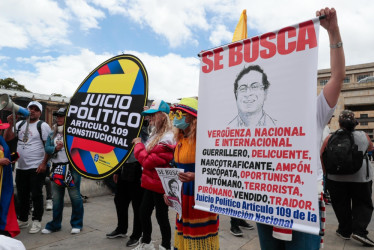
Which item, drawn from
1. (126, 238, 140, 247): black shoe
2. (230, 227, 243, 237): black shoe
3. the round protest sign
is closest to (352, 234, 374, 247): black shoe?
(230, 227, 243, 237): black shoe

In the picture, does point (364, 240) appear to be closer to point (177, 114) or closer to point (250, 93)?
point (177, 114)

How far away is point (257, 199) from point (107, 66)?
67.2 inches

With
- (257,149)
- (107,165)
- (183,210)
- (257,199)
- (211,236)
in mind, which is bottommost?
(211,236)

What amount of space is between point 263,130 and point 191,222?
117 centimetres

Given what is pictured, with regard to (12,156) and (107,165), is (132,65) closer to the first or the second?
(107,165)

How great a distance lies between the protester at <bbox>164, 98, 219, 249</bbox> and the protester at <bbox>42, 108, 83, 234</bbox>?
80.8 inches

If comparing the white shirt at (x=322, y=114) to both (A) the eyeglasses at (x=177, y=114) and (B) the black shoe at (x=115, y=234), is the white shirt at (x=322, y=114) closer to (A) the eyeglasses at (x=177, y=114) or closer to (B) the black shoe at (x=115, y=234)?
(A) the eyeglasses at (x=177, y=114)

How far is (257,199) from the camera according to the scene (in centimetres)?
160

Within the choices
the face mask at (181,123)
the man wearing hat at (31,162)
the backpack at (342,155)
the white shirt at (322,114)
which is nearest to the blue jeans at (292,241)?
the white shirt at (322,114)

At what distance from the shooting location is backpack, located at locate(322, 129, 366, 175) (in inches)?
143

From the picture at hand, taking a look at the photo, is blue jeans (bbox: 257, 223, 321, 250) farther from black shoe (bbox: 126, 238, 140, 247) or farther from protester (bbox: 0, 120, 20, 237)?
protester (bbox: 0, 120, 20, 237)

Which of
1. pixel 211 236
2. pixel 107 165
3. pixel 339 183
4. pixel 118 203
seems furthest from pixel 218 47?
pixel 339 183

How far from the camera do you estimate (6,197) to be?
347 centimetres

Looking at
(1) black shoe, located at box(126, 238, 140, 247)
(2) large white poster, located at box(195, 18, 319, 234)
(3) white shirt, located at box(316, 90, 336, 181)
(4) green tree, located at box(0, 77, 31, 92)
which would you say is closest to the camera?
(2) large white poster, located at box(195, 18, 319, 234)
